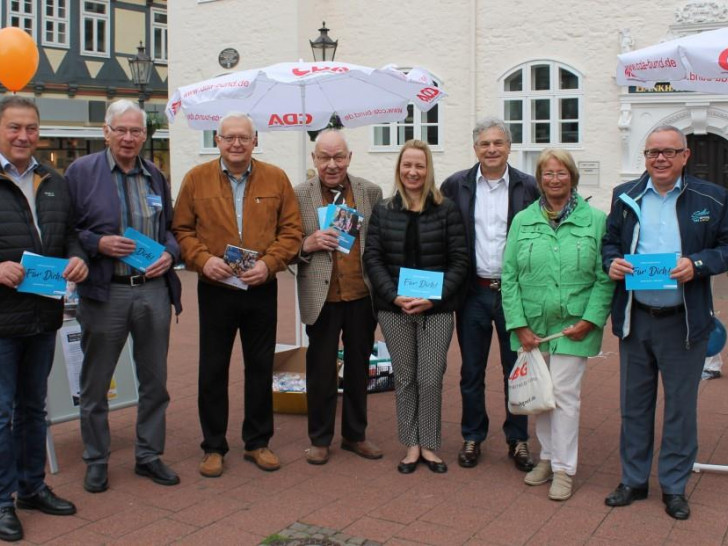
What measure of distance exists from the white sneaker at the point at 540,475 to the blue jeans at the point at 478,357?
1.08 feet

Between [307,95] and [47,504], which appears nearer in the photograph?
[47,504]

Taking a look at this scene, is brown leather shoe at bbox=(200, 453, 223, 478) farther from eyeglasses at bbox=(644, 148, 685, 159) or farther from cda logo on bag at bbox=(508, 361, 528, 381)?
eyeglasses at bbox=(644, 148, 685, 159)

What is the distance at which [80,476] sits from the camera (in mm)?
5117

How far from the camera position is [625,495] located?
A: 15.0ft

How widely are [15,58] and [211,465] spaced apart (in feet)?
15.8

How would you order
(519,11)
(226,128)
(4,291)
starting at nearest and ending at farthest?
(4,291) < (226,128) < (519,11)

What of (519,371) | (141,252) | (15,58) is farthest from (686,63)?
(15,58)

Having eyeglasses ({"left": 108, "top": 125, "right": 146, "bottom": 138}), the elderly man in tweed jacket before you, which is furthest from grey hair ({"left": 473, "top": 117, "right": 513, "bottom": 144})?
eyeglasses ({"left": 108, "top": 125, "right": 146, "bottom": 138})

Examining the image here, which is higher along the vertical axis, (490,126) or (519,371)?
(490,126)

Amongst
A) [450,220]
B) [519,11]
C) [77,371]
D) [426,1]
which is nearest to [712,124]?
[519,11]

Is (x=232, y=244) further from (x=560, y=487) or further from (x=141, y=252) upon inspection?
(x=560, y=487)

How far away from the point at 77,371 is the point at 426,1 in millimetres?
12195

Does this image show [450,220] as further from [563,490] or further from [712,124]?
[712,124]

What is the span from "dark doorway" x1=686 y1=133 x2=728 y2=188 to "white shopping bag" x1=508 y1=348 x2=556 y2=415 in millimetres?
10678
